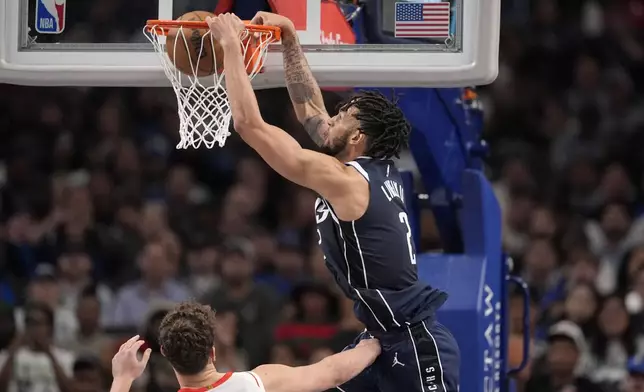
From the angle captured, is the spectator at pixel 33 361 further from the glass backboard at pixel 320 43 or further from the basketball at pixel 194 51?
the basketball at pixel 194 51

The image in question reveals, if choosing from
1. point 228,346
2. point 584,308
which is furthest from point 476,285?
point 584,308

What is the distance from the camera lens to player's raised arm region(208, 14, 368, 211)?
4.85 m

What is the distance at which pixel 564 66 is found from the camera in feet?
39.4

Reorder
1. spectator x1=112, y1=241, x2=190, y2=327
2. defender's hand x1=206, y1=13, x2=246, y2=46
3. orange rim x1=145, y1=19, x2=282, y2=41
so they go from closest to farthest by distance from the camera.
Answer: 1. defender's hand x1=206, y1=13, x2=246, y2=46
2. orange rim x1=145, y1=19, x2=282, y2=41
3. spectator x1=112, y1=241, x2=190, y2=327

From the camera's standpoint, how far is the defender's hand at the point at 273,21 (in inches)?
207

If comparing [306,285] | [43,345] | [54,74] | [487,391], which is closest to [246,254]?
[306,285]

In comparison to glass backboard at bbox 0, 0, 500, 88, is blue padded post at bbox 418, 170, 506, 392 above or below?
below

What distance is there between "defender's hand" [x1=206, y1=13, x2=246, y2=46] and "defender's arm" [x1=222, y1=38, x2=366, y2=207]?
0.09 feet

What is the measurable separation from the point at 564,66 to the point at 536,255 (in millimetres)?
2745

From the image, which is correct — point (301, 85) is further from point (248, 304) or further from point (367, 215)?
point (248, 304)

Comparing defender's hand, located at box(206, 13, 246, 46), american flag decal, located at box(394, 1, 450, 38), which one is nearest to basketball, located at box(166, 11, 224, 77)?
defender's hand, located at box(206, 13, 246, 46)

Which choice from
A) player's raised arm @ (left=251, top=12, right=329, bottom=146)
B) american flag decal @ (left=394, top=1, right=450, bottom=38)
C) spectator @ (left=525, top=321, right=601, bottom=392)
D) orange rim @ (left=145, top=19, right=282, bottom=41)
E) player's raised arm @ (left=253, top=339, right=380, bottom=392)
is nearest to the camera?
player's raised arm @ (left=253, top=339, right=380, bottom=392)

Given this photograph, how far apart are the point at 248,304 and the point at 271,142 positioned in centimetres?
449

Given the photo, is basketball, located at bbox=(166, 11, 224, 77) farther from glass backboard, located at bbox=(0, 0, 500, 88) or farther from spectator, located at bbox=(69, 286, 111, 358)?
spectator, located at bbox=(69, 286, 111, 358)
